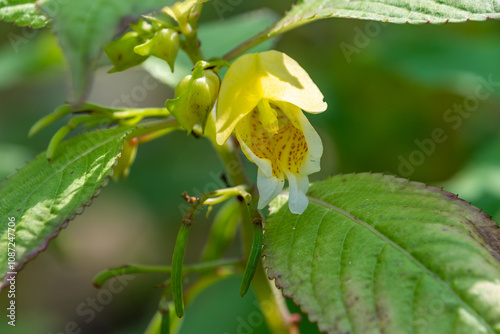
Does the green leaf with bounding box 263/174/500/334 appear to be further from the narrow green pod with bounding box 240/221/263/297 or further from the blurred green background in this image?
the blurred green background

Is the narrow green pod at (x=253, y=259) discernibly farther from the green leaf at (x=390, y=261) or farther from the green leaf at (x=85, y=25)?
the green leaf at (x=85, y=25)

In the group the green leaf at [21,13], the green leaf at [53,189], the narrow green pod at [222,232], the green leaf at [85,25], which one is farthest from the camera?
the narrow green pod at [222,232]

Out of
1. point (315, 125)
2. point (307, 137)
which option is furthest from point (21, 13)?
point (315, 125)

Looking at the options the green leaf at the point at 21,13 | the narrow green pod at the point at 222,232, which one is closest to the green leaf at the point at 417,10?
the green leaf at the point at 21,13

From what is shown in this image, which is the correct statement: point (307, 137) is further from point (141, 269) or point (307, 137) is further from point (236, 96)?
point (141, 269)

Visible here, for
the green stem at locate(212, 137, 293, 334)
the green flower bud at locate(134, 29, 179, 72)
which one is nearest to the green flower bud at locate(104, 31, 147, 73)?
the green flower bud at locate(134, 29, 179, 72)

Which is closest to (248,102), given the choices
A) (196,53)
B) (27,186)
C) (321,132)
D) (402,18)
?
(196,53)

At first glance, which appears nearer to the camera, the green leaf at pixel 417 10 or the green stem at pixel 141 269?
the green leaf at pixel 417 10

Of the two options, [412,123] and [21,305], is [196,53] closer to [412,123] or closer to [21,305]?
[412,123]

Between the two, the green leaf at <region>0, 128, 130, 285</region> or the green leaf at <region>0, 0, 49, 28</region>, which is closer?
the green leaf at <region>0, 128, 130, 285</region>
